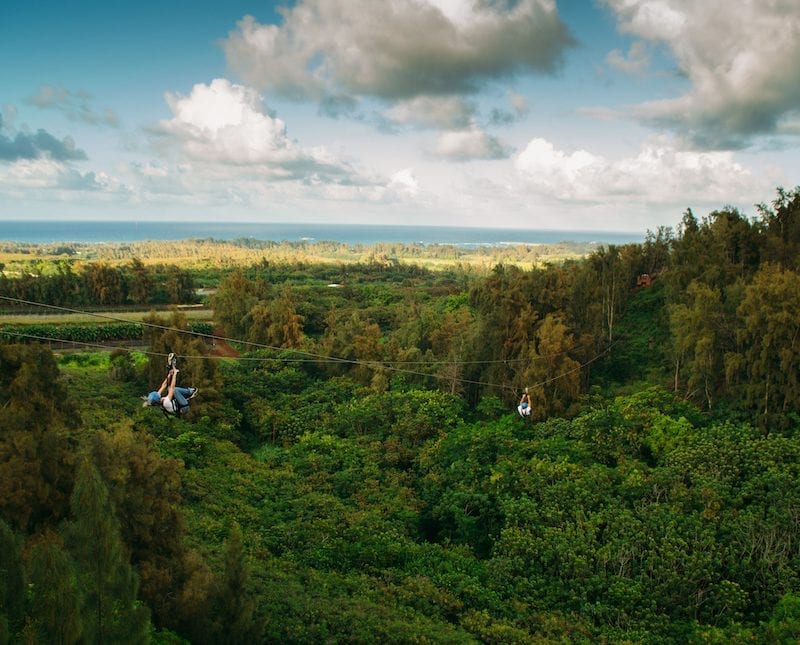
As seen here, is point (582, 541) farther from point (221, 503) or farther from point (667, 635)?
point (221, 503)

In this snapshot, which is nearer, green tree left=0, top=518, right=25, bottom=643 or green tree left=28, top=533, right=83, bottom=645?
green tree left=28, top=533, right=83, bottom=645

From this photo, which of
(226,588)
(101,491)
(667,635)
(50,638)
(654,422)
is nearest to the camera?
(50,638)

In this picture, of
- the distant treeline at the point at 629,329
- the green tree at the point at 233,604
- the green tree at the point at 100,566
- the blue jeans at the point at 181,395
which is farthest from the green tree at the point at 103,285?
the green tree at the point at 100,566

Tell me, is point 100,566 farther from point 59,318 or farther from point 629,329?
point 59,318

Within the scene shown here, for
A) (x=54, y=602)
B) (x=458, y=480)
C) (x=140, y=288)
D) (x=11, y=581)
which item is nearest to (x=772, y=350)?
(x=458, y=480)

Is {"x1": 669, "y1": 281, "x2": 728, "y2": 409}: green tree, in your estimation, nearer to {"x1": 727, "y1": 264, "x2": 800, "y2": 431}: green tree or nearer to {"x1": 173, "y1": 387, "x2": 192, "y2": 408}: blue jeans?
{"x1": 727, "y1": 264, "x2": 800, "y2": 431}: green tree

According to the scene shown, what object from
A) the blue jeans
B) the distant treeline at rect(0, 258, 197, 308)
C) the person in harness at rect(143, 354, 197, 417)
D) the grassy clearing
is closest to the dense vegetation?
the person in harness at rect(143, 354, 197, 417)

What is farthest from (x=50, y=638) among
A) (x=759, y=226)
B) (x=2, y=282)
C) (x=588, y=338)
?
(x=2, y=282)

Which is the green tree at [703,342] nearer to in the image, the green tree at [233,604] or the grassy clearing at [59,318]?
the green tree at [233,604]
